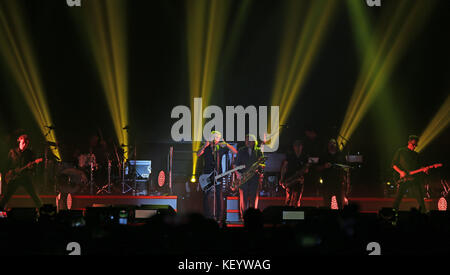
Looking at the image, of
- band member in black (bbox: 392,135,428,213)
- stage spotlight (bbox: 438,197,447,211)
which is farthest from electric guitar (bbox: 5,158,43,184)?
stage spotlight (bbox: 438,197,447,211)

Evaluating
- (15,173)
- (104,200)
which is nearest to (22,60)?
(104,200)

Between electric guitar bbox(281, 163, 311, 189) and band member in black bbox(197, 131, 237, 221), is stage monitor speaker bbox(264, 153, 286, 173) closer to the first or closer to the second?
electric guitar bbox(281, 163, 311, 189)

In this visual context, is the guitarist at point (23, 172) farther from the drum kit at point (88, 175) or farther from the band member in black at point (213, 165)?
the band member in black at point (213, 165)

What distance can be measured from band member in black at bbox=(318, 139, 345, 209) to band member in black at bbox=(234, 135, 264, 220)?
4.20 feet

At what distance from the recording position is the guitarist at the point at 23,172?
765 cm

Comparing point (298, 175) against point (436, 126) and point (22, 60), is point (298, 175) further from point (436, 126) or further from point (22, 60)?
point (22, 60)

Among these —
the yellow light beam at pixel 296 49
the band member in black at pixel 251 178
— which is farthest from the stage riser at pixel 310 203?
the yellow light beam at pixel 296 49

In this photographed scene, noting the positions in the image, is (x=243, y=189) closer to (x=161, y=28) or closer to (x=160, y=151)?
(x=160, y=151)

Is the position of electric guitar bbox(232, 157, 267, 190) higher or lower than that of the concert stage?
higher

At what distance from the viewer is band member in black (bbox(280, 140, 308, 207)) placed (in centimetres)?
840

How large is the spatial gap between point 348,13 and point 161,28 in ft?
17.9

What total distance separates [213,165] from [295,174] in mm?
1652
